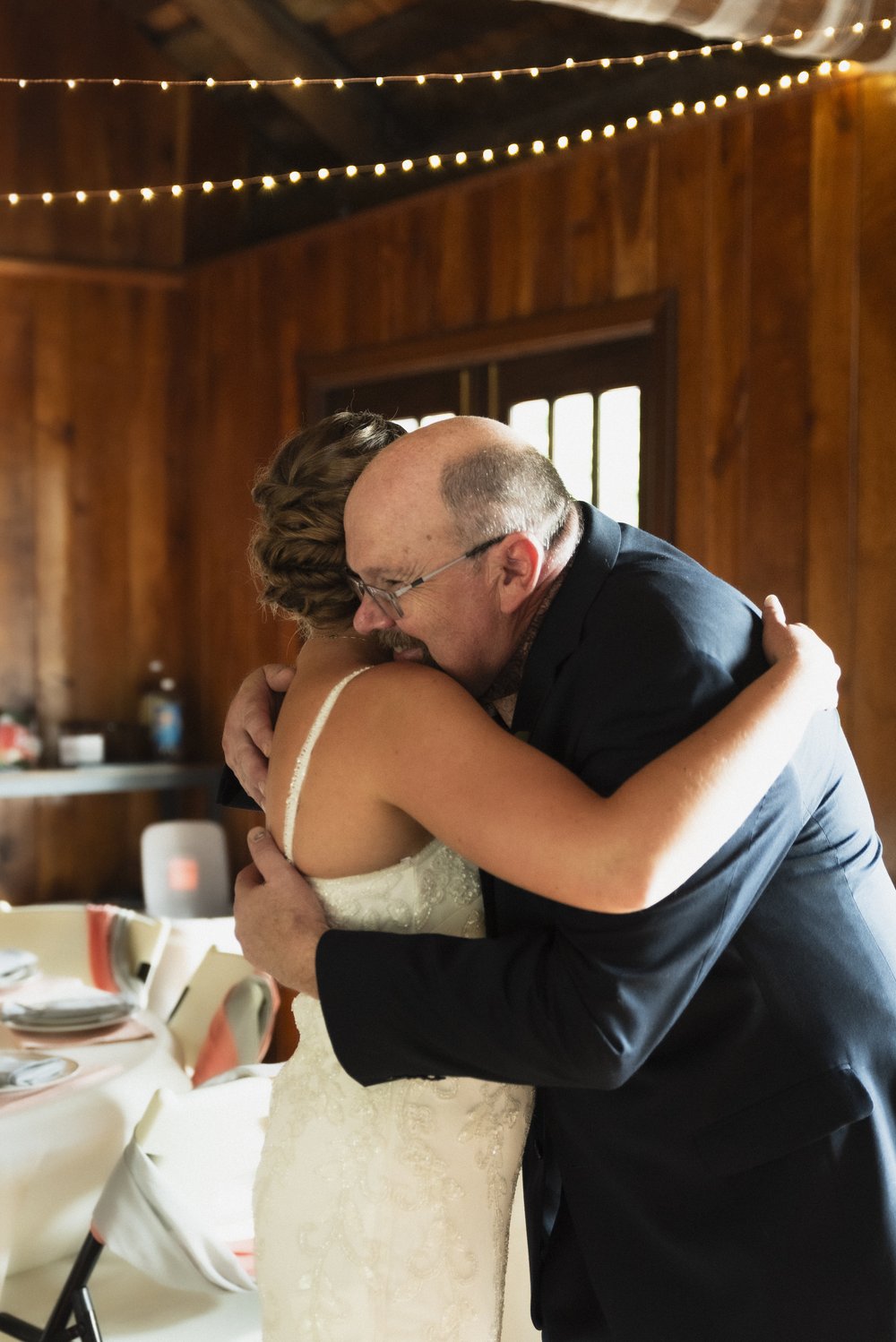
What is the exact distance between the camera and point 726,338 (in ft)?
12.2

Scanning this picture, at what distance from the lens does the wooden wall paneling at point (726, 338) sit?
366 cm

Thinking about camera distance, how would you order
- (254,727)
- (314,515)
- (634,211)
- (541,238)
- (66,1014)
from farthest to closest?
(541,238), (634,211), (66,1014), (254,727), (314,515)

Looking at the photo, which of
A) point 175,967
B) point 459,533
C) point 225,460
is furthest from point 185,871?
point 459,533

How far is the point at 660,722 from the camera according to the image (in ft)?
3.89

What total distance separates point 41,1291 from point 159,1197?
1.68ft

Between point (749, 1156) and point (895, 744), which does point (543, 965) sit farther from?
point (895, 744)

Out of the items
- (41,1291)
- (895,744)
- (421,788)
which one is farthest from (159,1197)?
(895,744)

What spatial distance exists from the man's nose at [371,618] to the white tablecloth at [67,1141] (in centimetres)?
109

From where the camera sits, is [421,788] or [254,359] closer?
[421,788]

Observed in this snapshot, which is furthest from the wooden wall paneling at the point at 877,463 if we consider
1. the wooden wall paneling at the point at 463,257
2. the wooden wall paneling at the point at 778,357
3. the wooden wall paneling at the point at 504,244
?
the wooden wall paneling at the point at 463,257

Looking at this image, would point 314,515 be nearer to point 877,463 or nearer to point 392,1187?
point 392,1187

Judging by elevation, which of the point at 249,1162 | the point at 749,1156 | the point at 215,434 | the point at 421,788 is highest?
the point at 215,434

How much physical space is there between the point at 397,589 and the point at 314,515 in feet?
0.69

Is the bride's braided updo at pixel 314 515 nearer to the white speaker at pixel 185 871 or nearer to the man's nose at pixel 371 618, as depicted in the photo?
the man's nose at pixel 371 618
